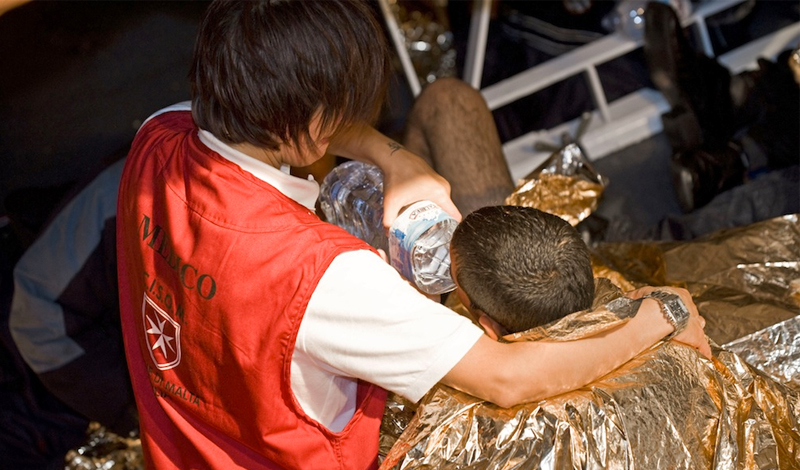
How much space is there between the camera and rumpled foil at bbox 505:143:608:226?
1.57 metres

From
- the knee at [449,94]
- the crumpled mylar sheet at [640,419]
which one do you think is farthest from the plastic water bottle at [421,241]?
the knee at [449,94]

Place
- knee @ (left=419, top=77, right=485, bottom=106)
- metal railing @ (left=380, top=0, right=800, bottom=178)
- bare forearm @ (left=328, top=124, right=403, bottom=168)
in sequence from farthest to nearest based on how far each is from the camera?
metal railing @ (left=380, top=0, right=800, bottom=178), knee @ (left=419, top=77, right=485, bottom=106), bare forearm @ (left=328, top=124, right=403, bottom=168)

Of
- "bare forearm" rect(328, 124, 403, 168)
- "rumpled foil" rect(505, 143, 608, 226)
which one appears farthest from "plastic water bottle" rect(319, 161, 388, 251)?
"rumpled foil" rect(505, 143, 608, 226)

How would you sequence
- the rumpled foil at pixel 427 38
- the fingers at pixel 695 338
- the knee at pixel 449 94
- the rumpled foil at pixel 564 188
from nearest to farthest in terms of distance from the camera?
the fingers at pixel 695 338 < the rumpled foil at pixel 564 188 < the knee at pixel 449 94 < the rumpled foil at pixel 427 38

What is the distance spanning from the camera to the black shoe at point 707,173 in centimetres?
196

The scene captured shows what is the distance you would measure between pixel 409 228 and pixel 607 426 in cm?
41

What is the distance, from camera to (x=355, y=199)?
1687mm

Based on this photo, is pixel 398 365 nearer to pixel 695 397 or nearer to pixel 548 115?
pixel 695 397

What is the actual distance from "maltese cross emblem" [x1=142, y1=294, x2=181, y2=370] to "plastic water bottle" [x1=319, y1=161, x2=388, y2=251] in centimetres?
54

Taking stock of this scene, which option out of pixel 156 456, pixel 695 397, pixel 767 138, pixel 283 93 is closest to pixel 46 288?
pixel 156 456

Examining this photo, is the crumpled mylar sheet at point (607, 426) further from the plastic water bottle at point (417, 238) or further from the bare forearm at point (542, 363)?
the plastic water bottle at point (417, 238)

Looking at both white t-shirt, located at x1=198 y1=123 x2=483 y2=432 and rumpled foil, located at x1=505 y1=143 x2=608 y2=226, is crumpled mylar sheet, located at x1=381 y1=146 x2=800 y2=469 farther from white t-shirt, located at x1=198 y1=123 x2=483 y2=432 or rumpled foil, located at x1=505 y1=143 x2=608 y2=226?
rumpled foil, located at x1=505 y1=143 x2=608 y2=226

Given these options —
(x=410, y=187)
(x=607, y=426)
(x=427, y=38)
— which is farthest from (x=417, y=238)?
(x=427, y=38)

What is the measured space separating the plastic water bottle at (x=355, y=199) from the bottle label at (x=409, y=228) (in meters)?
0.35
